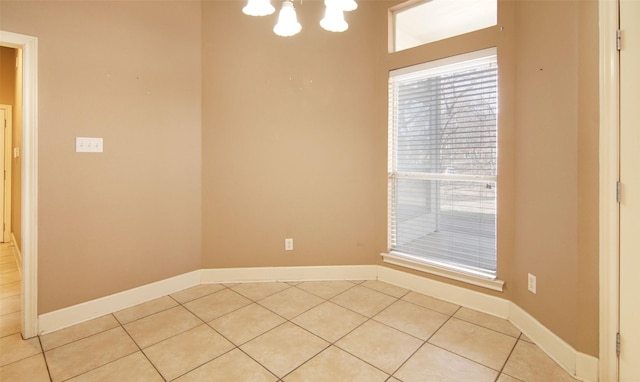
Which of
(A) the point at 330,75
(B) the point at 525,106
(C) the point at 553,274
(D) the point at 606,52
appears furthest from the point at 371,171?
(D) the point at 606,52

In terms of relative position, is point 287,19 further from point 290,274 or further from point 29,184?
point 290,274

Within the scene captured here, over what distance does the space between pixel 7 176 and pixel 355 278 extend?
17.0 ft

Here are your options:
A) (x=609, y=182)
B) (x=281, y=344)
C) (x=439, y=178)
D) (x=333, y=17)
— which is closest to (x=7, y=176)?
(x=281, y=344)

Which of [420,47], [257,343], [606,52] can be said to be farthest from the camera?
[420,47]

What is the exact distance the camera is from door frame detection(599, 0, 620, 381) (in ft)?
5.09

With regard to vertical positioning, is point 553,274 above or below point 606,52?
below

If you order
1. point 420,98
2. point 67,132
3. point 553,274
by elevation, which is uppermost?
point 420,98

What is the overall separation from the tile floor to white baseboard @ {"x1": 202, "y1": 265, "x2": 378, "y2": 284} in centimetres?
33

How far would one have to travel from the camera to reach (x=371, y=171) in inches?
125

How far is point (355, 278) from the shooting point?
3197mm

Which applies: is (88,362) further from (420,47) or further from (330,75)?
(420,47)

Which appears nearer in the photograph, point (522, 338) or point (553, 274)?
point (553, 274)

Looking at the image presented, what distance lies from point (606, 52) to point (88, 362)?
3.35 metres

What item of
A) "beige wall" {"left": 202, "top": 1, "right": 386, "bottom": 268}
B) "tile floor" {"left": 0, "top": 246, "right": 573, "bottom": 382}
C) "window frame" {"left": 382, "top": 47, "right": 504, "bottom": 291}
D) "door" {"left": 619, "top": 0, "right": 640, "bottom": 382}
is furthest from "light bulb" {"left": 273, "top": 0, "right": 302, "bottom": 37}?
"tile floor" {"left": 0, "top": 246, "right": 573, "bottom": 382}
